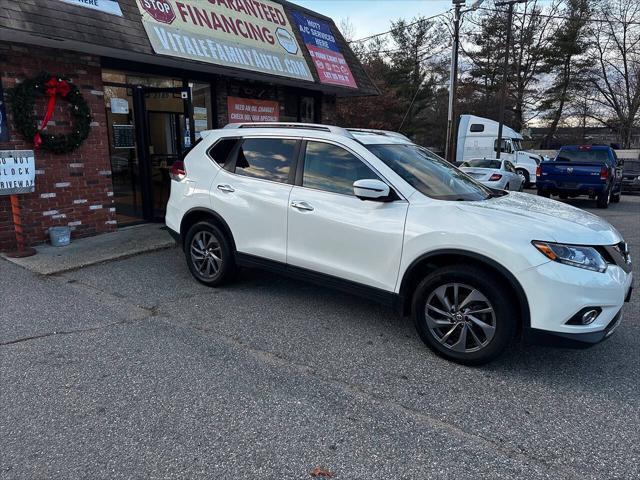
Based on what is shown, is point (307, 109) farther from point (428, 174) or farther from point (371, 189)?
point (371, 189)

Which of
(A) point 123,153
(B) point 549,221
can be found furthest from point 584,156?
(A) point 123,153

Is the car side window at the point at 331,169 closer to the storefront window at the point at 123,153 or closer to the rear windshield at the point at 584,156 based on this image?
the storefront window at the point at 123,153

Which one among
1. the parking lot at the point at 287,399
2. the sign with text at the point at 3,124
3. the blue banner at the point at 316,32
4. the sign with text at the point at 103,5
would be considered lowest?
the parking lot at the point at 287,399

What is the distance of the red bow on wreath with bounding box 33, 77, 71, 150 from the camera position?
6539 millimetres

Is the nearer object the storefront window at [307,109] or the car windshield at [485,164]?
Result: the storefront window at [307,109]

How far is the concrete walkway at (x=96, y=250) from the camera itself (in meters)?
5.95

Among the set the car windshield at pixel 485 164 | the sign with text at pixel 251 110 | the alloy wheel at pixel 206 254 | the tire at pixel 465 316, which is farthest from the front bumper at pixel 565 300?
the car windshield at pixel 485 164

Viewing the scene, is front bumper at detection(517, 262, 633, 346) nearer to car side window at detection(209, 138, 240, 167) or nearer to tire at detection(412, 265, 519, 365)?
tire at detection(412, 265, 519, 365)

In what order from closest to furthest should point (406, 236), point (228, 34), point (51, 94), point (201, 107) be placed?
point (406, 236) < point (51, 94) < point (228, 34) < point (201, 107)

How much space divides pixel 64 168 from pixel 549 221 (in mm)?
6719

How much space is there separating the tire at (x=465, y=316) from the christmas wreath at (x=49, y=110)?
19.3ft

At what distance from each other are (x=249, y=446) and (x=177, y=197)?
3498 mm

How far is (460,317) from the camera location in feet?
11.1

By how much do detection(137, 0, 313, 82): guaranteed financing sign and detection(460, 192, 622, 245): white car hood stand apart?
225 inches
